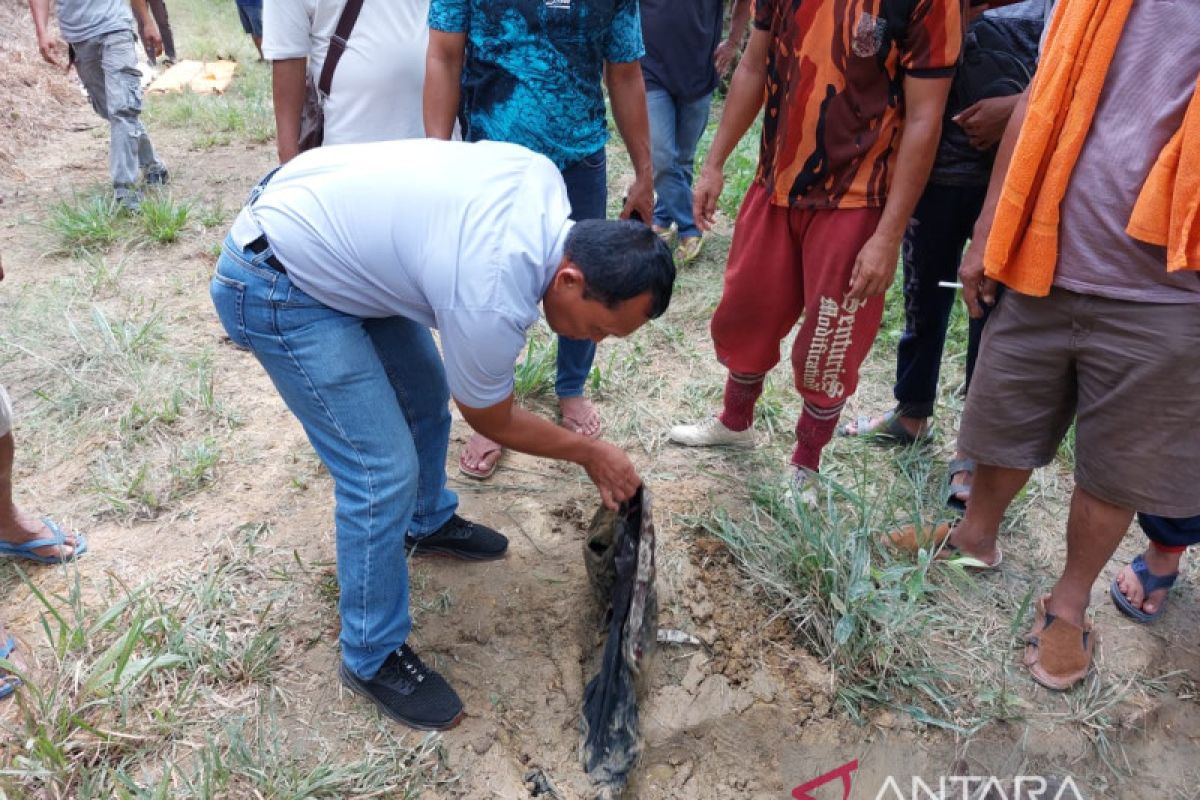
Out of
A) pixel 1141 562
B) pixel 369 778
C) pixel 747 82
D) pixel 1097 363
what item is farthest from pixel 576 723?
pixel 747 82

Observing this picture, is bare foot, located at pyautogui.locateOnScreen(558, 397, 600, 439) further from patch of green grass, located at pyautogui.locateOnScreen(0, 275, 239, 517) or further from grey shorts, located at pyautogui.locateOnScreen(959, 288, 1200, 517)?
grey shorts, located at pyautogui.locateOnScreen(959, 288, 1200, 517)

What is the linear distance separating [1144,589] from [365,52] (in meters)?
2.67

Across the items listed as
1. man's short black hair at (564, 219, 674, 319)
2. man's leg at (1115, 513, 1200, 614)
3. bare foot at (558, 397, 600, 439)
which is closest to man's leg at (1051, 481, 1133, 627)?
man's leg at (1115, 513, 1200, 614)

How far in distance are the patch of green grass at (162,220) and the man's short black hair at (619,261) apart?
140 inches

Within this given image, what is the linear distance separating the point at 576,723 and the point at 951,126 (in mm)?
1887

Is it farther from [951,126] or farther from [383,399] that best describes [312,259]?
[951,126]

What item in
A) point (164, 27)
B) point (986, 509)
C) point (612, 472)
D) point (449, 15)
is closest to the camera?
point (612, 472)

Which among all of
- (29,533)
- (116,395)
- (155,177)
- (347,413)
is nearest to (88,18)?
(155,177)

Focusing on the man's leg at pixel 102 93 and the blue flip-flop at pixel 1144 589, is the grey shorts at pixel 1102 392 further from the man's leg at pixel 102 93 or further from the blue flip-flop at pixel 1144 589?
the man's leg at pixel 102 93

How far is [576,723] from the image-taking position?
201 centimetres

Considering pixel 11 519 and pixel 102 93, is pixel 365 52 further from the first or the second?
pixel 102 93

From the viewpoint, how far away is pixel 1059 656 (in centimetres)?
206

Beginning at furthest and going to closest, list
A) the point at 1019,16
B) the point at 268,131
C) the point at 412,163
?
the point at 268,131, the point at 1019,16, the point at 412,163

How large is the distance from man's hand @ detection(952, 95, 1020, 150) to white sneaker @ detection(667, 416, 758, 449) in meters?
1.14
